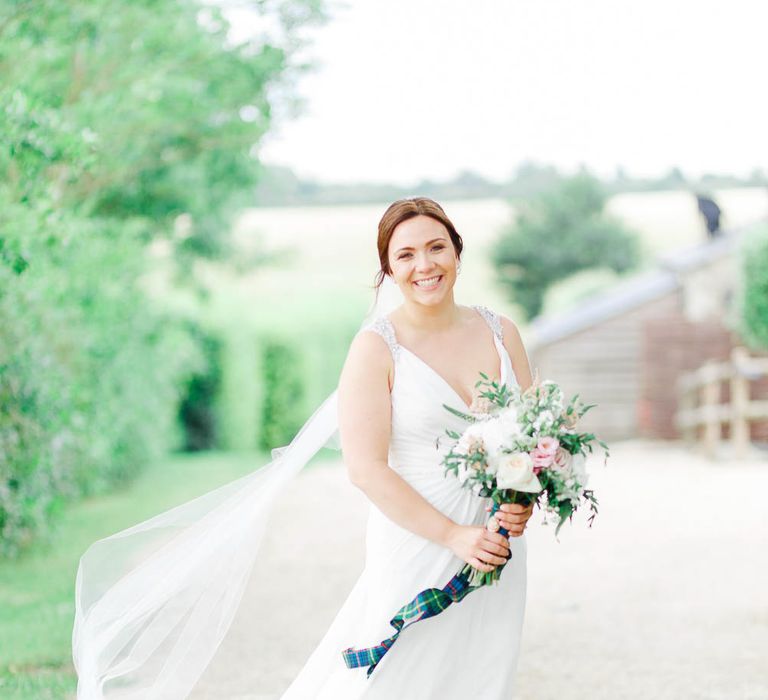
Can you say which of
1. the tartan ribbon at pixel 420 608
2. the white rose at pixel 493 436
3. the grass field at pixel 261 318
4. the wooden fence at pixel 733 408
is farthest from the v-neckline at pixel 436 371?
the wooden fence at pixel 733 408

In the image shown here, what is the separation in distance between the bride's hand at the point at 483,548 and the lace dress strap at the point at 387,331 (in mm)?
572

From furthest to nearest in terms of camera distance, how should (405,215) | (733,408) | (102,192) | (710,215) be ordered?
(710,215), (733,408), (102,192), (405,215)

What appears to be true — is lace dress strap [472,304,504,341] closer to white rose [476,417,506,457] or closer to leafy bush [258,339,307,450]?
white rose [476,417,506,457]

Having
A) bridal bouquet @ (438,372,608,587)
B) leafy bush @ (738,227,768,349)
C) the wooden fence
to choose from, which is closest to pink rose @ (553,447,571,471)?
bridal bouquet @ (438,372,608,587)

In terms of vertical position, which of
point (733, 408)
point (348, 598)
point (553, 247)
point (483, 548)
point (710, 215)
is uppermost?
point (553, 247)

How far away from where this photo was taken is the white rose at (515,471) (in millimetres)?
3092

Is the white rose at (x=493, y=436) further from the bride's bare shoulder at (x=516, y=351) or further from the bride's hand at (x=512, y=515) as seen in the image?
the bride's bare shoulder at (x=516, y=351)

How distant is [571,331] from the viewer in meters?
24.0

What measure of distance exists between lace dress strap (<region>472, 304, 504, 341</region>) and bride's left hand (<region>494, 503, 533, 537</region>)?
24.9 inches

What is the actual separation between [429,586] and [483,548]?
0.29m

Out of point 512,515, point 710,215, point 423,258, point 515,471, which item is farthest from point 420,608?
point 710,215

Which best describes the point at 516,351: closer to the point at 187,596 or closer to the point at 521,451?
the point at 521,451

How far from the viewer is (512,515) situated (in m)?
3.24

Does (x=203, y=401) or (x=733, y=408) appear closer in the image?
(x=733, y=408)
